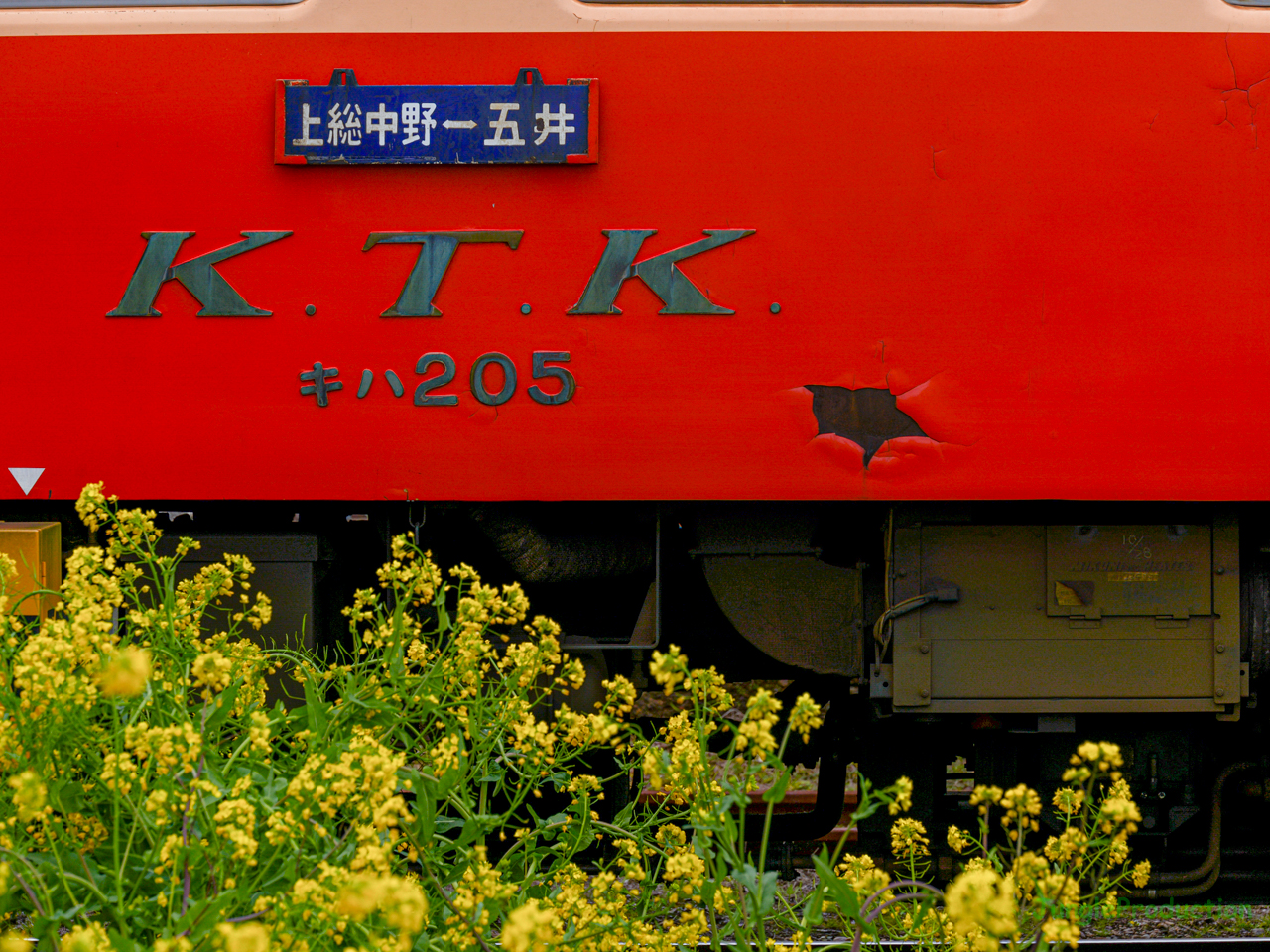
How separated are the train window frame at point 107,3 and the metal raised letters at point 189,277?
0.58 m

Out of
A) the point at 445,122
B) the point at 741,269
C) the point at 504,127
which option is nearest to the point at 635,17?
the point at 504,127

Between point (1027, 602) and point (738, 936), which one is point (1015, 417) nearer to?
point (1027, 602)

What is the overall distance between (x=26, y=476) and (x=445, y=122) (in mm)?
1418

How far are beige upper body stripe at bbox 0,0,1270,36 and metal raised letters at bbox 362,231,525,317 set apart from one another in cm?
52

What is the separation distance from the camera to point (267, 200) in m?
2.92

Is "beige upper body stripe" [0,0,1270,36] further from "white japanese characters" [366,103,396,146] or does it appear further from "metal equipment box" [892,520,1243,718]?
"metal equipment box" [892,520,1243,718]

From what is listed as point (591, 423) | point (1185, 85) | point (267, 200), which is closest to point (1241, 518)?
point (1185, 85)

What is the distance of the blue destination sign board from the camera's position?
113 inches

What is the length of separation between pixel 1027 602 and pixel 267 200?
2.25 metres

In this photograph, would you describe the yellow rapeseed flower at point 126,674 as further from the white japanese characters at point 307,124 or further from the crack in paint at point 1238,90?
the crack in paint at point 1238,90

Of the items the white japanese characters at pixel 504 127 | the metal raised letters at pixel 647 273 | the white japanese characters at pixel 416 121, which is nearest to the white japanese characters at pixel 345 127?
the white japanese characters at pixel 416 121

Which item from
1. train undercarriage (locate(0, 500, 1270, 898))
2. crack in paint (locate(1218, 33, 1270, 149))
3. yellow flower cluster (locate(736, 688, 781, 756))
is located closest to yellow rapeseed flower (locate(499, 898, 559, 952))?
yellow flower cluster (locate(736, 688, 781, 756))

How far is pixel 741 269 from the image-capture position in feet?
9.58

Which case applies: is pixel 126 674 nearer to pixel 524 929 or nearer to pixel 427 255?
pixel 524 929
